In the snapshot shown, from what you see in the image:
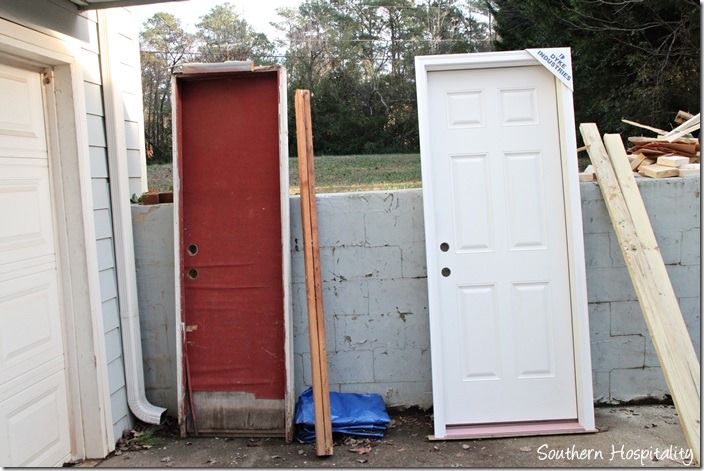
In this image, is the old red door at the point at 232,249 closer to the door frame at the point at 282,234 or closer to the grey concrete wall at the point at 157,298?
the door frame at the point at 282,234

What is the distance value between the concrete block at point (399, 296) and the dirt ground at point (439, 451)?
808mm

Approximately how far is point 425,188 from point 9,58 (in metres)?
2.48

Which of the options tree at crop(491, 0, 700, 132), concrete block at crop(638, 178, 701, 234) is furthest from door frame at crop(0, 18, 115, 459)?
tree at crop(491, 0, 700, 132)

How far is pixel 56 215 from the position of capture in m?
4.01

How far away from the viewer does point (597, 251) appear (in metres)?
4.59

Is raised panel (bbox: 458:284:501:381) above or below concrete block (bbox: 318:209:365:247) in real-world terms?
below

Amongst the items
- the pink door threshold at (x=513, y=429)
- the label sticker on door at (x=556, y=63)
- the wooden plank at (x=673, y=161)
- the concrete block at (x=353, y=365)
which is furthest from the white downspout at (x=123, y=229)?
the wooden plank at (x=673, y=161)

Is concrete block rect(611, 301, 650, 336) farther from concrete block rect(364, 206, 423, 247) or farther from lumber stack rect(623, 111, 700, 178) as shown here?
concrete block rect(364, 206, 423, 247)

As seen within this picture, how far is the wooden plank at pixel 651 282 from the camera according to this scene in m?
3.58

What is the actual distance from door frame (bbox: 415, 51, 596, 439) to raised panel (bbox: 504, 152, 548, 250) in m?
0.17

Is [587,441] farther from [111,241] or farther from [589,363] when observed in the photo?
[111,241]

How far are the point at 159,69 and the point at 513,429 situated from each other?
1468 cm

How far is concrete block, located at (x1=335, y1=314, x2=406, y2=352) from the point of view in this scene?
185 inches

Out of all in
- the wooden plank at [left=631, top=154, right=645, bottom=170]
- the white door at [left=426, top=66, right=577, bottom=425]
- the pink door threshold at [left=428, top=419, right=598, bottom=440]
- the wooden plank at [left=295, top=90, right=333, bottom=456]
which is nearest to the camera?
the wooden plank at [left=295, top=90, right=333, bottom=456]
